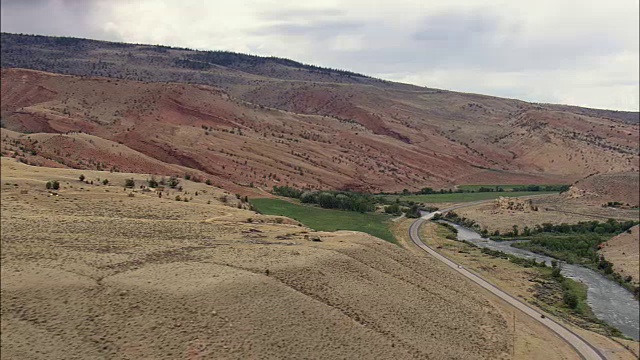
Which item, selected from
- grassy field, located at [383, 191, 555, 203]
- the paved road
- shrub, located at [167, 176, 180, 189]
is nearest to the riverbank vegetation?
the paved road

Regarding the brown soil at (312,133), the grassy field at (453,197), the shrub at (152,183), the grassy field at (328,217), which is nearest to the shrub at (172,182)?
the shrub at (152,183)

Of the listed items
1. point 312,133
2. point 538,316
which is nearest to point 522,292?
point 538,316

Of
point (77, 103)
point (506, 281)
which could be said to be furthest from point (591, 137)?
point (77, 103)

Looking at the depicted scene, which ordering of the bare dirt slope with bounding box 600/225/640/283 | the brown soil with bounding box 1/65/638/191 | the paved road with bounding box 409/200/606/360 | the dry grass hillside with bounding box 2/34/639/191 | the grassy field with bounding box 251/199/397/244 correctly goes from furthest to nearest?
the dry grass hillside with bounding box 2/34/639/191, the brown soil with bounding box 1/65/638/191, the grassy field with bounding box 251/199/397/244, the bare dirt slope with bounding box 600/225/640/283, the paved road with bounding box 409/200/606/360

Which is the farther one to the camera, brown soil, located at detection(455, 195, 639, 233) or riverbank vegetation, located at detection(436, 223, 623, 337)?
brown soil, located at detection(455, 195, 639, 233)

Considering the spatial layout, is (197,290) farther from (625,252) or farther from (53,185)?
(625,252)

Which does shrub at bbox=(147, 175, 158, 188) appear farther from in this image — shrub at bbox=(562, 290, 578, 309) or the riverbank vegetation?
shrub at bbox=(562, 290, 578, 309)
